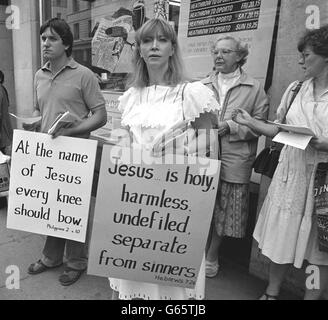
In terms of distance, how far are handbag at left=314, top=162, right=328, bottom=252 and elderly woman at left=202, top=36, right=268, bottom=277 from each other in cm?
72

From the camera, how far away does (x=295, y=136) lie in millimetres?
2062

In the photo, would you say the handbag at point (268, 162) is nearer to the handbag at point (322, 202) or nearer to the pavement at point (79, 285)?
the handbag at point (322, 202)

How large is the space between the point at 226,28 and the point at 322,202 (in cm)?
218

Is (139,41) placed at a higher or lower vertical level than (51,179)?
higher

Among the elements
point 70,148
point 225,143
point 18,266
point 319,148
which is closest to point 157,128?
point 70,148

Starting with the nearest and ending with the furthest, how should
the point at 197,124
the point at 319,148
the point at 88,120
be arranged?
1. the point at 197,124
2. the point at 319,148
3. the point at 88,120

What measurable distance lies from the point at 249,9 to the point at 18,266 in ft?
10.4

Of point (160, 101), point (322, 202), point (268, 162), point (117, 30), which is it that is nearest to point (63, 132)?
point (160, 101)

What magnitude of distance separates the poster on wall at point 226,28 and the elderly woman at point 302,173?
1.08 meters

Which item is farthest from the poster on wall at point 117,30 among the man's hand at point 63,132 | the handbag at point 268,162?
the handbag at point 268,162

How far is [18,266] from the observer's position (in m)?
3.17

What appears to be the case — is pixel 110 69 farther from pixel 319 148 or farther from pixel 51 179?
pixel 319 148

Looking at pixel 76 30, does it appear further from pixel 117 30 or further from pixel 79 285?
pixel 79 285

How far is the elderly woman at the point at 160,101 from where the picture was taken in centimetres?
174
